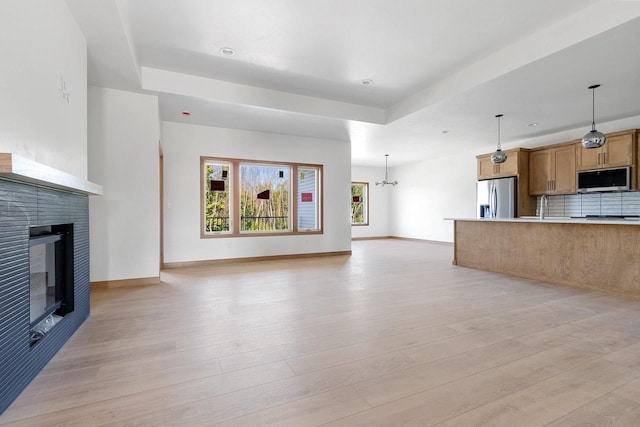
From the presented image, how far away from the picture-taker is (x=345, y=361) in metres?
2.03

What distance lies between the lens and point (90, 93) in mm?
4066

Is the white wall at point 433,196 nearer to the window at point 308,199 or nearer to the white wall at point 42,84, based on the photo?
the window at point 308,199

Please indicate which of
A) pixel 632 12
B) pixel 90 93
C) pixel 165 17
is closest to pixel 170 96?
pixel 90 93

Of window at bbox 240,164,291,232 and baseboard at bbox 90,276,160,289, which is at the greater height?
window at bbox 240,164,291,232

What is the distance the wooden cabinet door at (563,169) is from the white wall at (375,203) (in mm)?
5471

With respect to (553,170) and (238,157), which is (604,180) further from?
(238,157)

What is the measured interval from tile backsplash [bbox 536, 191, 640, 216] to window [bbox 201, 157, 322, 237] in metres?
5.28

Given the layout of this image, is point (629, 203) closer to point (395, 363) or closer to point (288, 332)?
point (395, 363)

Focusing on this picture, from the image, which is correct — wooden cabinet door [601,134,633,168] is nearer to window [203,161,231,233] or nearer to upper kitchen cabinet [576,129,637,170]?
upper kitchen cabinet [576,129,637,170]

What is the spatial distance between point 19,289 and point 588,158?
26.7 ft

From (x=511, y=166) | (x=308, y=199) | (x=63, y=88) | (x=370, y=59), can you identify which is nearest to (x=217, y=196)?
(x=308, y=199)

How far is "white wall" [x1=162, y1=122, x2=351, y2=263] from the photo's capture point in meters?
5.69

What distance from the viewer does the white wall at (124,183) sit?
406 cm

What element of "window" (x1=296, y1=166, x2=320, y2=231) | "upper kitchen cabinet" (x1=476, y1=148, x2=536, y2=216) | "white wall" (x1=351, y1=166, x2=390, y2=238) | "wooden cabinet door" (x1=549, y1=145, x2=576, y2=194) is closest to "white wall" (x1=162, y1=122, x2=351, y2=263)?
"window" (x1=296, y1=166, x2=320, y2=231)
